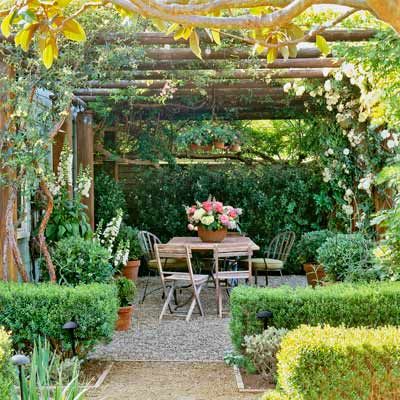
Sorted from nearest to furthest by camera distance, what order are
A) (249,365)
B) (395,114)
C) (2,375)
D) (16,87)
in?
(2,375)
(249,365)
(395,114)
(16,87)

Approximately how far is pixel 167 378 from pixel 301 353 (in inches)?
80.6

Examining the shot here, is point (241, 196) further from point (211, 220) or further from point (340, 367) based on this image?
point (340, 367)

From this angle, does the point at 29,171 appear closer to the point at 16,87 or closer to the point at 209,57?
the point at 16,87

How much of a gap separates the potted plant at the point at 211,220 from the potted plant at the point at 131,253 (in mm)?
1935

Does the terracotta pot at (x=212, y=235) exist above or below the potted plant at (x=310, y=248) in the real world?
above

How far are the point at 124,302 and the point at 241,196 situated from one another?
4562 millimetres

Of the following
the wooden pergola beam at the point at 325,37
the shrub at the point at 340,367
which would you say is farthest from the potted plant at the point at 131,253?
the shrub at the point at 340,367

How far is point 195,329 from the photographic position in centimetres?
673

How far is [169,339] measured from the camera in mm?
6324

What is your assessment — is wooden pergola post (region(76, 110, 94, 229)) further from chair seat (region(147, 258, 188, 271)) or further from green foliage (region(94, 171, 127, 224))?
chair seat (region(147, 258, 188, 271))

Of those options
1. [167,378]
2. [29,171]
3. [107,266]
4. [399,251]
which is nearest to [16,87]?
[29,171]

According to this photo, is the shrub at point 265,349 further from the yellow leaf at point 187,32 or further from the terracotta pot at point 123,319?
the yellow leaf at point 187,32

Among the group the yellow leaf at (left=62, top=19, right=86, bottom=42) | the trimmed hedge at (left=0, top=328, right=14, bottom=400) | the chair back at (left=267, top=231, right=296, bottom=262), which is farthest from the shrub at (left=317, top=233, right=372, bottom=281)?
the yellow leaf at (left=62, top=19, right=86, bottom=42)

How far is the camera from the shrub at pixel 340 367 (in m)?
3.10
